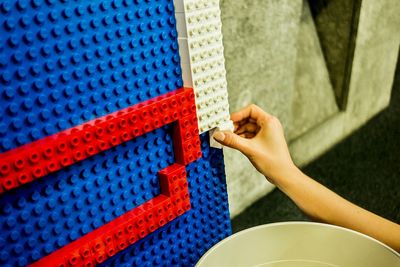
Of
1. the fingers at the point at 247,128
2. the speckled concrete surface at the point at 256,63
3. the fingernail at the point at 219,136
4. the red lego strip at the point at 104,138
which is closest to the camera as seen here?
the red lego strip at the point at 104,138

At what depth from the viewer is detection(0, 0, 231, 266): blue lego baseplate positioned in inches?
20.6

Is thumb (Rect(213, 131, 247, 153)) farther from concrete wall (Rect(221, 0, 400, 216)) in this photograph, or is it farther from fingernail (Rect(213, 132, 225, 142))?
concrete wall (Rect(221, 0, 400, 216))

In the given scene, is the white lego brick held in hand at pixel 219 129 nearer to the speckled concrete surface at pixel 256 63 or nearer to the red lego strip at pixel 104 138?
the red lego strip at pixel 104 138

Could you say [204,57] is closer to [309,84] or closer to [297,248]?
[297,248]

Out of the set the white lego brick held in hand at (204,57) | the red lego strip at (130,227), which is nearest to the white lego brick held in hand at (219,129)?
the white lego brick held in hand at (204,57)

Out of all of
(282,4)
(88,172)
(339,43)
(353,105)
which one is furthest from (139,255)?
(353,105)

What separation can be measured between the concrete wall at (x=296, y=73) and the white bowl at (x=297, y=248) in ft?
2.31

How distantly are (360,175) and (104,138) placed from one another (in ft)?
5.19

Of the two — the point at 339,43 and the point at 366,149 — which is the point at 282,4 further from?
the point at 366,149

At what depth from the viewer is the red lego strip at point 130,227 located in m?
0.59

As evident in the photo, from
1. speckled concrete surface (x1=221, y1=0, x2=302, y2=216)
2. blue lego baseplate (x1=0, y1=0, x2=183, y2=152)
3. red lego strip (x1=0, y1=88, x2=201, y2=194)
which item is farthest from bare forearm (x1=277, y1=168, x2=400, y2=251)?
speckled concrete surface (x1=221, y1=0, x2=302, y2=216)

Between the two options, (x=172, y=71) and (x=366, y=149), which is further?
(x=366, y=149)

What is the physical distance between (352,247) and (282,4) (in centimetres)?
106

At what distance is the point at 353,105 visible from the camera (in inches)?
85.0
